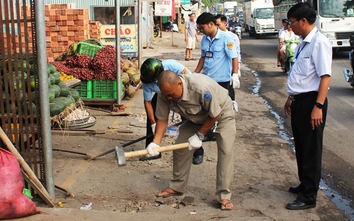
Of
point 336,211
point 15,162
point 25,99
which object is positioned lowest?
point 336,211

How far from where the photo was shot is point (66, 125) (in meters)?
7.57

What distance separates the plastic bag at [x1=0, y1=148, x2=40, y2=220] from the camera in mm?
3859

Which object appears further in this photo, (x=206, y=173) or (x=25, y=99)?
(x=206, y=173)

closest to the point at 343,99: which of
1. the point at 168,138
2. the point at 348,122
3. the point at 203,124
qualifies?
the point at 348,122

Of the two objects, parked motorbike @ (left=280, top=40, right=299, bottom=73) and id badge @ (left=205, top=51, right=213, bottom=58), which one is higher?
id badge @ (left=205, top=51, right=213, bottom=58)

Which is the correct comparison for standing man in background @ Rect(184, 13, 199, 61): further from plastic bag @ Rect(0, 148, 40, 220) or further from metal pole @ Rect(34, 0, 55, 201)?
plastic bag @ Rect(0, 148, 40, 220)

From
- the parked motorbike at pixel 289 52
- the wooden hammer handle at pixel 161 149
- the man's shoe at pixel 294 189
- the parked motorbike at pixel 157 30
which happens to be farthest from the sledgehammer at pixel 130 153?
the parked motorbike at pixel 157 30

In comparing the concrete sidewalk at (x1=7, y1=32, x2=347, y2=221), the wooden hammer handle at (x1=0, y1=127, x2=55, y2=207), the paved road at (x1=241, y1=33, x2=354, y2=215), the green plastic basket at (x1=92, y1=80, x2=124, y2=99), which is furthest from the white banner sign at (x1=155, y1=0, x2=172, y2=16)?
the wooden hammer handle at (x1=0, y1=127, x2=55, y2=207)

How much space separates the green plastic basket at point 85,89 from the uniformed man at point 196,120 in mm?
4669

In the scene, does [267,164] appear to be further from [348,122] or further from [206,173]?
[348,122]

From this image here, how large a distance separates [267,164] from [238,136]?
154 cm

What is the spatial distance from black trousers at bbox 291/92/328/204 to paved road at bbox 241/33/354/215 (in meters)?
0.65

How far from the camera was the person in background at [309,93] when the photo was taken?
14.7 feet

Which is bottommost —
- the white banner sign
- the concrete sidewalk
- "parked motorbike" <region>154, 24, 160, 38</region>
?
the concrete sidewalk
